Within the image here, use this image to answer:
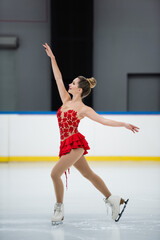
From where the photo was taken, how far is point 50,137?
6844mm

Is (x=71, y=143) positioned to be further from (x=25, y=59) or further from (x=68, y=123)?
(x=25, y=59)

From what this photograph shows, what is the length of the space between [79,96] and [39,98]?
24.9 feet

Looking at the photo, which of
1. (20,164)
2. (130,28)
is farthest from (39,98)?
(20,164)

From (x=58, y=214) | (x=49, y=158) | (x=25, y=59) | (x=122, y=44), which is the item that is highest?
(x=122, y=44)

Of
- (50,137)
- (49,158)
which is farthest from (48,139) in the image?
(49,158)

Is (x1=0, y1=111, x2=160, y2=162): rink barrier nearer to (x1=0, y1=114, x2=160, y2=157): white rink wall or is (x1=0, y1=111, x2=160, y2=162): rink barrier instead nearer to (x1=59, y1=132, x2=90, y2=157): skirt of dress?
(x1=0, y1=114, x2=160, y2=157): white rink wall

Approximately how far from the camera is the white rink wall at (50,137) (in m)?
6.81

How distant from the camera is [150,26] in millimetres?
10375

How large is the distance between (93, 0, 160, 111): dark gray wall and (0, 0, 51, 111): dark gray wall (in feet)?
4.51

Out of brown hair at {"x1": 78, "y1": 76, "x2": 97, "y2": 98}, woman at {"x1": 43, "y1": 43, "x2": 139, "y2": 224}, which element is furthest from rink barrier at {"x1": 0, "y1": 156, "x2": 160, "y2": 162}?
brown hair at {"x1": 78, "y1": 76, "x2": 97, "y2": 98}

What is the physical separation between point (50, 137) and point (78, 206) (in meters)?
3.36

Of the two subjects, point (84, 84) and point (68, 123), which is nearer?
point (68, 123)

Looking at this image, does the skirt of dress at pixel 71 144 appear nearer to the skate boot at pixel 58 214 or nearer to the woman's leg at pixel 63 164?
the woman's leg at pixel 63 164

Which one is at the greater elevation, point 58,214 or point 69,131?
point 69,131
